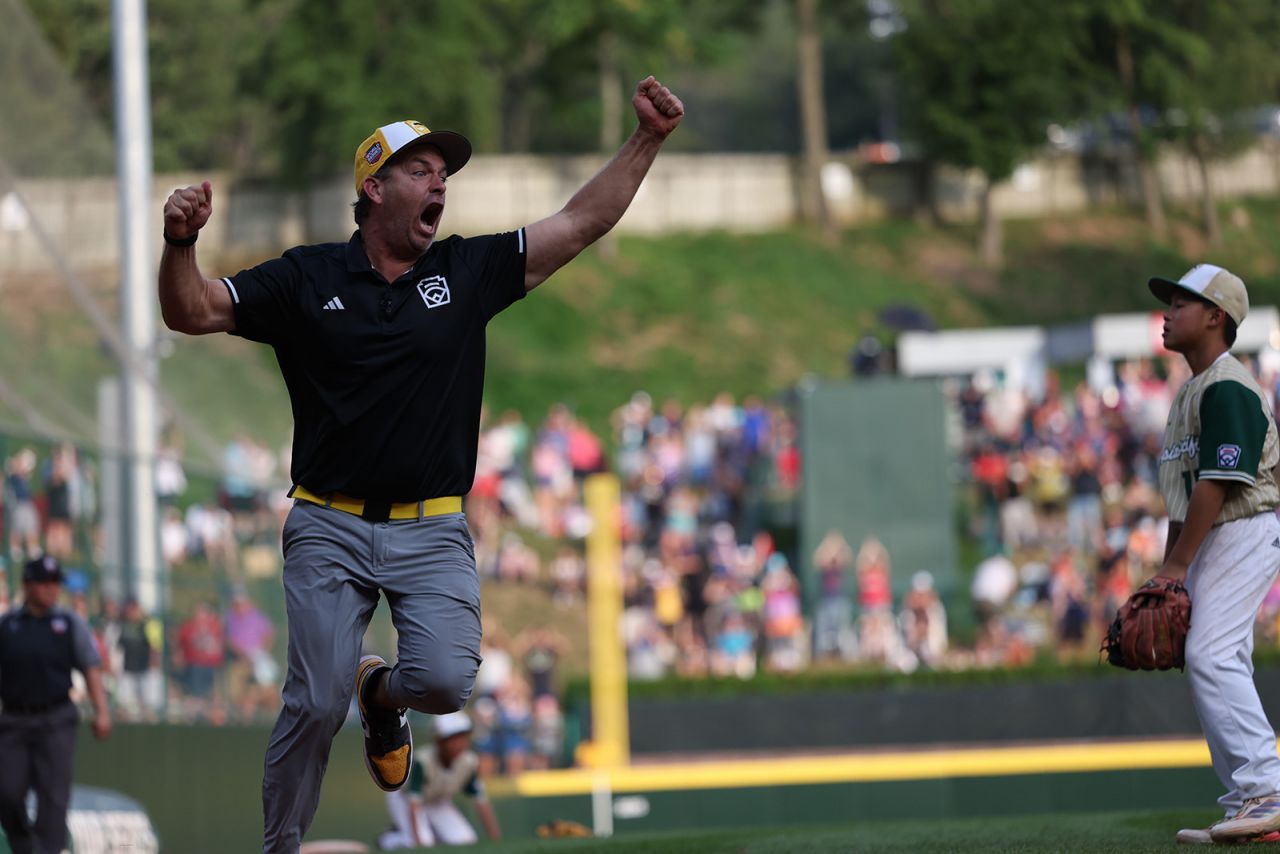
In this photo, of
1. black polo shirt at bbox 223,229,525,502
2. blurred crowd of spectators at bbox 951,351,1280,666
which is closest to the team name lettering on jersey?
black polo shirt at bbox 223,229,525,502

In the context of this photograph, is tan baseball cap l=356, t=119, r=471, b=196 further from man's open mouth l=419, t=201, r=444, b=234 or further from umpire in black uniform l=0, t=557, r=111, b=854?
umpire in black uniform l=0, t=557, r=111, b=854

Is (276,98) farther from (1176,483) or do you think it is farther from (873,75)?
(1176,483)

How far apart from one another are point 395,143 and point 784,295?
153 ft

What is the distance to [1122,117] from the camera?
192 ft

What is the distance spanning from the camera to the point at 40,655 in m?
10.4

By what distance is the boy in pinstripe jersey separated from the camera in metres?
6.81

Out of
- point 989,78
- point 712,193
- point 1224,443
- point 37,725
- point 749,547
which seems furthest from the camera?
point 712,193

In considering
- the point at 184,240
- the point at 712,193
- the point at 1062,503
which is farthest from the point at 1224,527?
the point at 712,193

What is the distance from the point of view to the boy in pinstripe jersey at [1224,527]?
681cm

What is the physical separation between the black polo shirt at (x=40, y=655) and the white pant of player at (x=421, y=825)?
2.09 metres

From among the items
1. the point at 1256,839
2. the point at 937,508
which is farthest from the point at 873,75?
the point at 1256,839

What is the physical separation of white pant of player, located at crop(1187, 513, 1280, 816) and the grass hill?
33650 millimetres

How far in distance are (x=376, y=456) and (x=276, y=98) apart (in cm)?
4786

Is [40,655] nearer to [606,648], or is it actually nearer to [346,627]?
[346,627]
